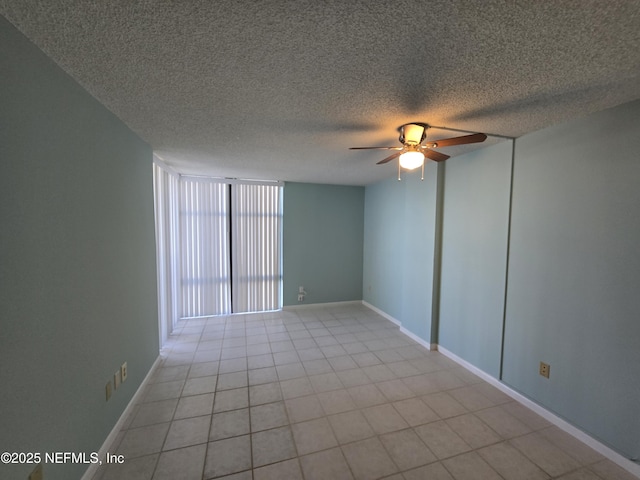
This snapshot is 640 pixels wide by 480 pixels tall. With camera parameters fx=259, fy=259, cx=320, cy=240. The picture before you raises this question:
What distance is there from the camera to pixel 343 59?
1252 millimetres

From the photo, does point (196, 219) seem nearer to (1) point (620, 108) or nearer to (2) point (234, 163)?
(2) point (234, 163)

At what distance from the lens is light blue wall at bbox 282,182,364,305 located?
15.7 feet

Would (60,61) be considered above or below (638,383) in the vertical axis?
Result: above

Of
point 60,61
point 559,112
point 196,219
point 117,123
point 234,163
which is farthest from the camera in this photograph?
point 196,219

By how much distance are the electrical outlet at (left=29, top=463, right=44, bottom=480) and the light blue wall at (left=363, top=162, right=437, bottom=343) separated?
342 cm

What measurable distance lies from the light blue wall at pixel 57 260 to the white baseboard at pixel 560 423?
329 centimetres

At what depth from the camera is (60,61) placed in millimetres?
1275

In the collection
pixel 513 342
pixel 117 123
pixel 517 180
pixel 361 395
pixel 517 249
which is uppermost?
pixel 117 123

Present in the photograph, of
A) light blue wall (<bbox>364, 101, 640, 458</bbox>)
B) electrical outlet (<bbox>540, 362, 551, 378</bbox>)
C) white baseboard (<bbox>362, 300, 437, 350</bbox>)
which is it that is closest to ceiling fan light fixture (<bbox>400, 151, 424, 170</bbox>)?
light blue wall (<bbox>364, 101, 640, 458</bbox>)

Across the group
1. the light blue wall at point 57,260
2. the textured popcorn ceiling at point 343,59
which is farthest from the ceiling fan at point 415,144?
the light blue wall at point 57,260

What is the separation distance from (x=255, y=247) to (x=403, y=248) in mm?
2517

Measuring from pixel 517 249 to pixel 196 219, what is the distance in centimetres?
429

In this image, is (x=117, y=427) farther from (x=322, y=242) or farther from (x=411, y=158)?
(x=322, y=242)

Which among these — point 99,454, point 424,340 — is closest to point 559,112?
point 424,340
